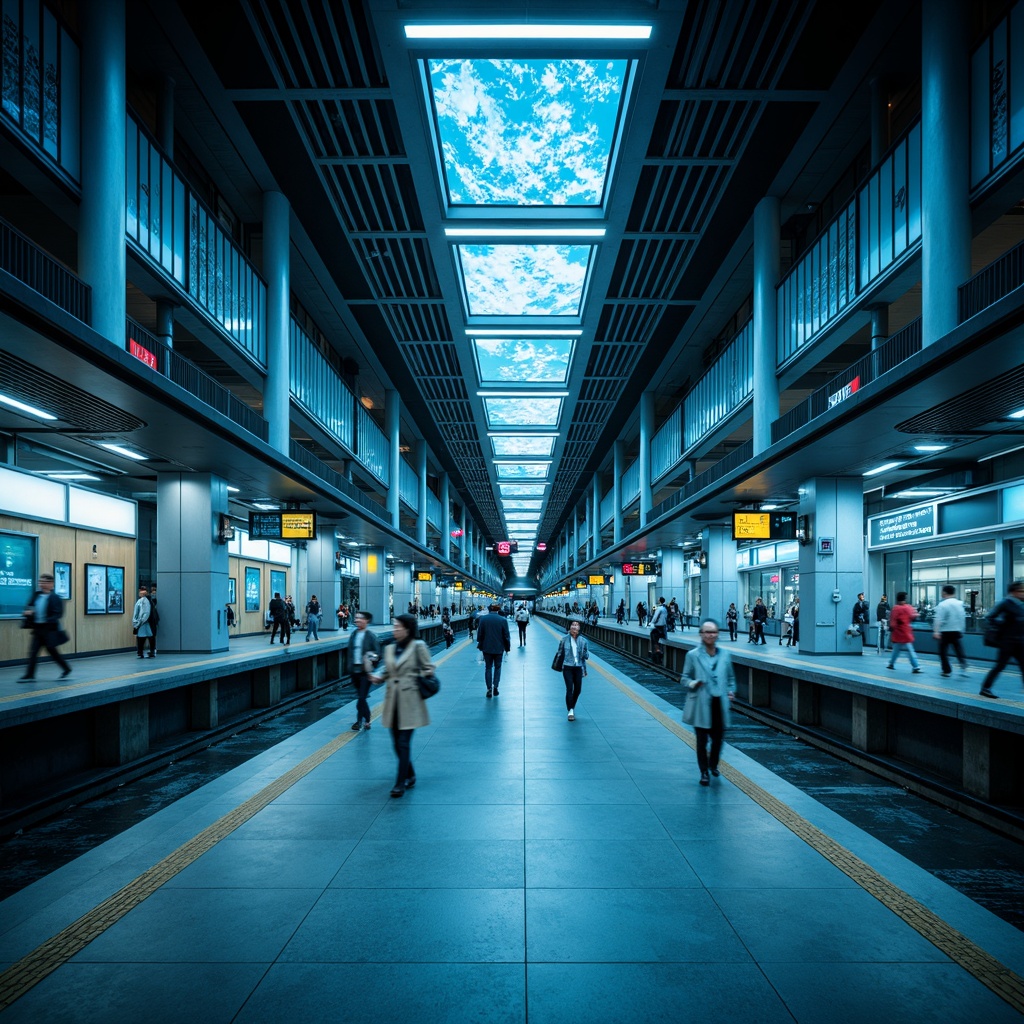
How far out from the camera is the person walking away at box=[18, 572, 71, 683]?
32.4 ft

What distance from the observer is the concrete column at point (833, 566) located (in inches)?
601

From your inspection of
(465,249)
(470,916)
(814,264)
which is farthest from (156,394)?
(814,264)

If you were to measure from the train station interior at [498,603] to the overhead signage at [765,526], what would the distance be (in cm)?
12

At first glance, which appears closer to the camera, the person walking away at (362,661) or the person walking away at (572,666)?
the person walking away at (362,661)

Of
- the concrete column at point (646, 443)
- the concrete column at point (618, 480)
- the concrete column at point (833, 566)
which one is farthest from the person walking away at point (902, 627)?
the concrete column at point (618, 480)

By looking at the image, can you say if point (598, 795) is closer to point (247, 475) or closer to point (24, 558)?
point (247, 475)

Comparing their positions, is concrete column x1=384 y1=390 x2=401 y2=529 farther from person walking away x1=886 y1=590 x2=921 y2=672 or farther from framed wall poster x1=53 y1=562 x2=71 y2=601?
person walking away x1=886 y1=590 x2=921 y2=672

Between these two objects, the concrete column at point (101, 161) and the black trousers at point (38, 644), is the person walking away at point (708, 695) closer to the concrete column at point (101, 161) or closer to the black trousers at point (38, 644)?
the black trousers at point (38, 644)

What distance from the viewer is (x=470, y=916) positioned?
4113mm

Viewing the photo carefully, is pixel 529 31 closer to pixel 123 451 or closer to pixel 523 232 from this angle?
pixel 523 232

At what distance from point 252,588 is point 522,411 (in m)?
14.4

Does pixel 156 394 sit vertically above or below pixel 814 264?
below

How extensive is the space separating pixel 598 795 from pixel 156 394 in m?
7.19

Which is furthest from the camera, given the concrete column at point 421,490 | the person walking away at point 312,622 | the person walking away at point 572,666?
the concrete column at point 421,490
